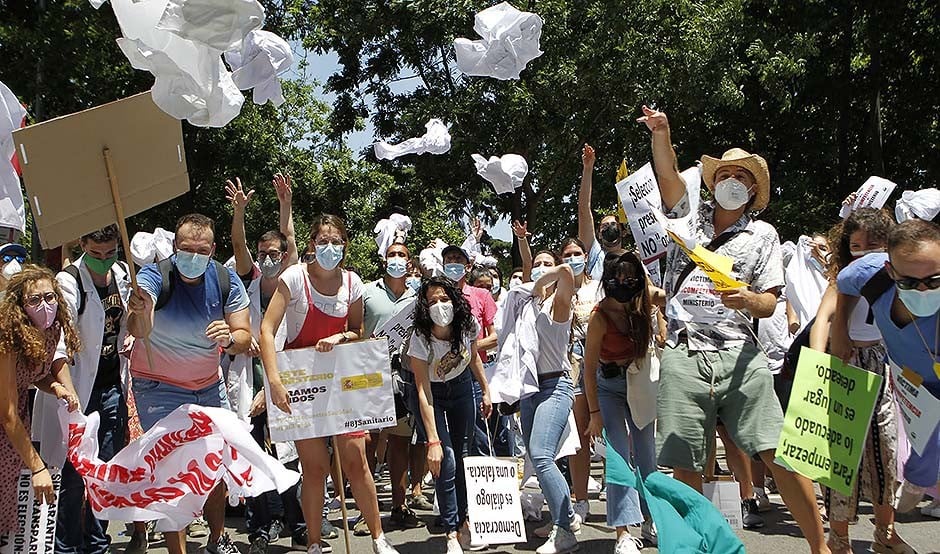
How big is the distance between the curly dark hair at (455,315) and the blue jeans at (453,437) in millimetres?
279

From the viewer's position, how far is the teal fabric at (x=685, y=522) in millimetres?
3201

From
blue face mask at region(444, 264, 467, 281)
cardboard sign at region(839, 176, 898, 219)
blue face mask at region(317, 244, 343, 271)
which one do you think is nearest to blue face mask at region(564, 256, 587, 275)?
blue face mask at region(444, 264, 467, 281)

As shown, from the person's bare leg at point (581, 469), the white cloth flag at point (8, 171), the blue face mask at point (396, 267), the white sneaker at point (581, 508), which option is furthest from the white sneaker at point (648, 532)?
the white cloth flag at point (8, 171)

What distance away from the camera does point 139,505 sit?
5.39 metres

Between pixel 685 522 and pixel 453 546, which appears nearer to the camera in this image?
pixel 685 522

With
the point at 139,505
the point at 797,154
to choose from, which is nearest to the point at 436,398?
the point at 139,505

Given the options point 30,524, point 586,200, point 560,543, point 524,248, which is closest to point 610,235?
point 524,248

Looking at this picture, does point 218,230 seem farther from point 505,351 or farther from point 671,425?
point 671,425

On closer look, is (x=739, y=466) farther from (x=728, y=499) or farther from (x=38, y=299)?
(x=38, y=299)

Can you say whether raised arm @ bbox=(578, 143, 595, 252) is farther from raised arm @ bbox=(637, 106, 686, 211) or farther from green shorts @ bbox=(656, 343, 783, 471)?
green shorts @ bbox=(656, 343, 783, 471)

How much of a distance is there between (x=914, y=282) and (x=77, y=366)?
14.6 feet

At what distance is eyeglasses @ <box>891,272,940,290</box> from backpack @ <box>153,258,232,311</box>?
371 cm

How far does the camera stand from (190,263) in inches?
223

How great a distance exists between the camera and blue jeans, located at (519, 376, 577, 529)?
6391mm
